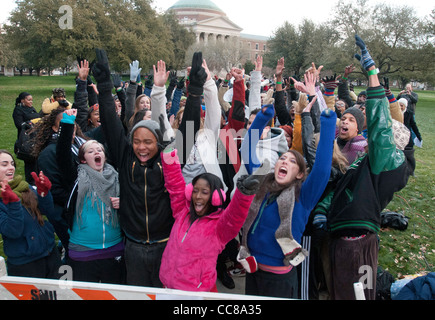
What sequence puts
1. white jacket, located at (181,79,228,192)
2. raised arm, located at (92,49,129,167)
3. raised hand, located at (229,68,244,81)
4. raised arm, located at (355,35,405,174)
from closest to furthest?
raised arm, located at (355,35,405,174), raised arm, located at (92,49,129,167), white jacket, located at (181,79,228,192), raised hand, located at (229,68,244,81)

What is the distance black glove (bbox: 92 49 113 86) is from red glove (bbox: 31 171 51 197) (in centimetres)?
90

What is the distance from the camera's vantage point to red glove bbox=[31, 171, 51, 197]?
7.87 ft

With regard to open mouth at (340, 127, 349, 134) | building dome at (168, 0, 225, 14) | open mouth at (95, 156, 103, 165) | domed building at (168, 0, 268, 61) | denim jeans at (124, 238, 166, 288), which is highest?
building dome at (168, 0, 225, 14)

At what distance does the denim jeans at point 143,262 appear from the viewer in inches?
93.0

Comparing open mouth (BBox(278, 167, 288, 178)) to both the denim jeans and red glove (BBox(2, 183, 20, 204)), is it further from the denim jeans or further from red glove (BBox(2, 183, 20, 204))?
red glove (BBox(2, 183, 20, 204))

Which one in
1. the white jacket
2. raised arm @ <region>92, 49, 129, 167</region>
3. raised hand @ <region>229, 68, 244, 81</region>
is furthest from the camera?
raised hand @ <region>229, 68, 244, 81</region>

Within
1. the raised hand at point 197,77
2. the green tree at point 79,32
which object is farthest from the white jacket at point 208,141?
the green tree at point 79,32

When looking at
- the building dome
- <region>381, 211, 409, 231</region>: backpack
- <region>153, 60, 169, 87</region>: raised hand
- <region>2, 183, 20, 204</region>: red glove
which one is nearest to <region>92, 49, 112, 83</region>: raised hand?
<region>153, 60, 169, 87</region>: raised hand

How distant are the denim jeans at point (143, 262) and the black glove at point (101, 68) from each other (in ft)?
4.43

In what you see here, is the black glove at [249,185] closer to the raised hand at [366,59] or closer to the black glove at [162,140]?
the black glove at [162,140]

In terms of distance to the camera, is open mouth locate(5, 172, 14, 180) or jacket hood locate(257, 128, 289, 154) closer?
open mouth locate(5, 172, 14, 180)

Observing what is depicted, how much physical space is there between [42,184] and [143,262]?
3.38 feet

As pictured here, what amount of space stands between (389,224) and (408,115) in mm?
4168

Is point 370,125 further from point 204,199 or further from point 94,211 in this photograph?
point 94,211
